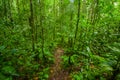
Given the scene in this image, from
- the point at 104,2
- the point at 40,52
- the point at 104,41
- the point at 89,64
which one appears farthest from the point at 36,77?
the point at 104,2

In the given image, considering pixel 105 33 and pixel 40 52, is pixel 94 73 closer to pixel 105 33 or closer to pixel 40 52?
pixel 40 52

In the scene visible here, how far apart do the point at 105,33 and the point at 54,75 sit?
4.86 metres

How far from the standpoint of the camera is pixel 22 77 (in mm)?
5645

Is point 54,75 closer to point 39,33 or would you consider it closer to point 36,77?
point 36,77

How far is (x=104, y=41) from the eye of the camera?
8117mm

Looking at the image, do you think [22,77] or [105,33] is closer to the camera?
[22,77]

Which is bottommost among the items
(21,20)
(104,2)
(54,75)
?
(54,75)

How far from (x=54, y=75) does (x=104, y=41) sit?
3.90 meters

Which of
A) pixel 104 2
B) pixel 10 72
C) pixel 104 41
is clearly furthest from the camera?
pixel 104 41

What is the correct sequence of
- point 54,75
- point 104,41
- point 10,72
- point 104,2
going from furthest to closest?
point 104,41 < point 104,2 < point 54,75 < point 10,72

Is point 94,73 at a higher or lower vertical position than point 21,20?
lower

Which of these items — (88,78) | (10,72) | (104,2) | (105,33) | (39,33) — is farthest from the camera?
(39,33)

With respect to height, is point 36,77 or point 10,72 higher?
point 10,72

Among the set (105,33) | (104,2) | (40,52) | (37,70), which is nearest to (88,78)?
(37,70)
